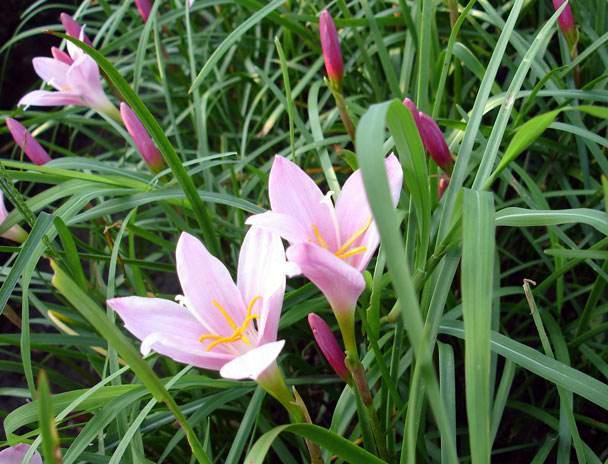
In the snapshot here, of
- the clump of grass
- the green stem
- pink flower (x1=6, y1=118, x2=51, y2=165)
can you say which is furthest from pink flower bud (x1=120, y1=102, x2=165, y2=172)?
the green stem

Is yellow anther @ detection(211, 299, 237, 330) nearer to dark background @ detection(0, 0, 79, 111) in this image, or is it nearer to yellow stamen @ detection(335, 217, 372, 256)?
yellow stamen @ detection(335, 217, 372, 256)

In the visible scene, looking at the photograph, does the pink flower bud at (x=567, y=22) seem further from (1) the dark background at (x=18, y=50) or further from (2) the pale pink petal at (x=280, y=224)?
(1) the dark background at (x=18, y=50)

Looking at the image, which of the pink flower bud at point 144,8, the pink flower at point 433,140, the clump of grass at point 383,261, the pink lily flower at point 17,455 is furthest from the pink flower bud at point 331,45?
the pink lily flower at point 17,455

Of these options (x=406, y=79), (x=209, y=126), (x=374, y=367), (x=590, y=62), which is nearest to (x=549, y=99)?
(x=590, y=62)

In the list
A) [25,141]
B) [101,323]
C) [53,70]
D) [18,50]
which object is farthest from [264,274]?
[18,50]

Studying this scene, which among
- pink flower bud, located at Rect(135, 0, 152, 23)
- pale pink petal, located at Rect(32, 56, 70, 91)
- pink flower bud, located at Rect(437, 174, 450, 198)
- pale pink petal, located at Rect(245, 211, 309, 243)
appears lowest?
pink flower bud, located at Rect(437, 174, 450, 198)

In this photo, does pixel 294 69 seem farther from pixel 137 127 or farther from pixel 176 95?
pixel 137 127
